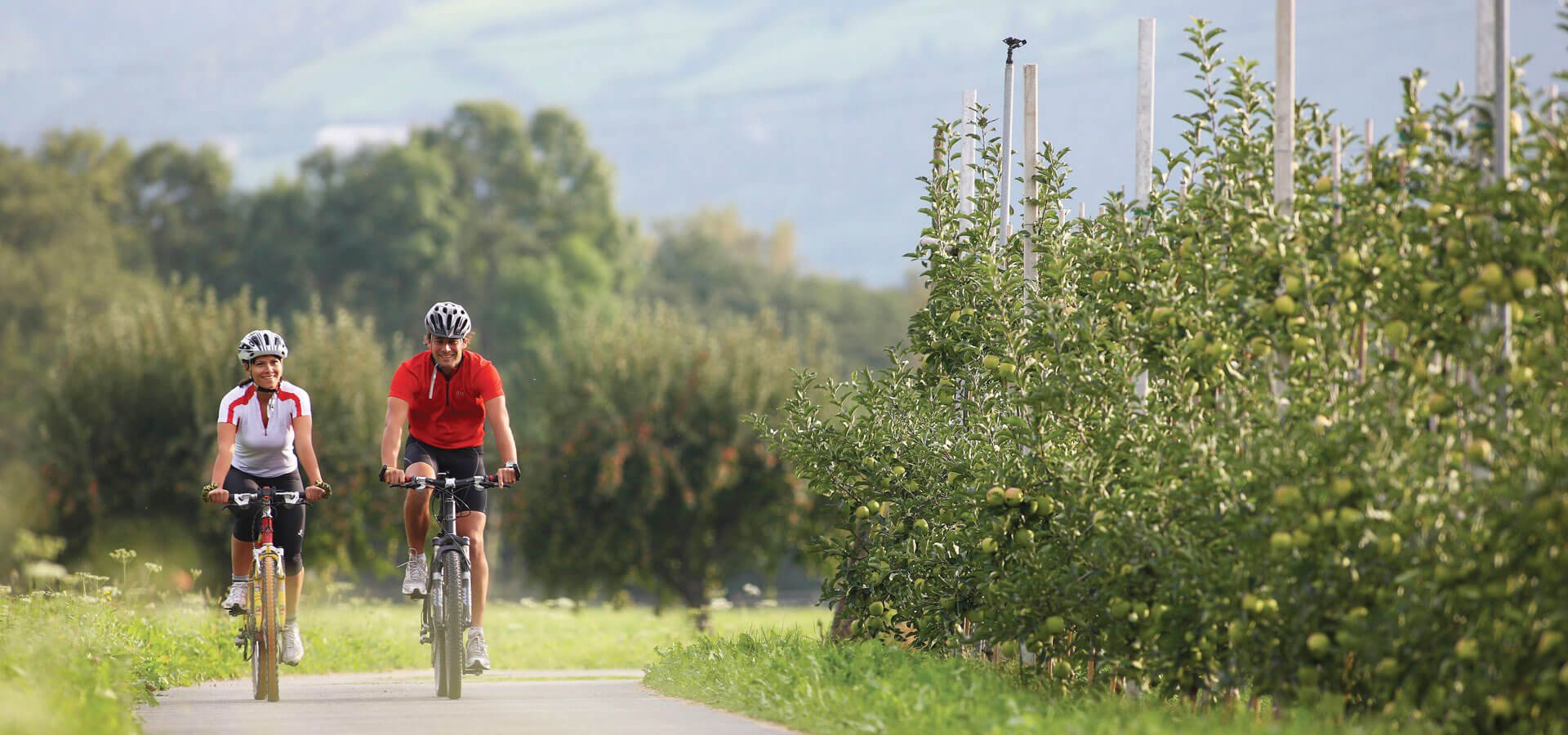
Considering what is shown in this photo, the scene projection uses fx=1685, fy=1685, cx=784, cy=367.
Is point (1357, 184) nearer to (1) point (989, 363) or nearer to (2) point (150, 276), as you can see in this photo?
(1) point (989, 363)

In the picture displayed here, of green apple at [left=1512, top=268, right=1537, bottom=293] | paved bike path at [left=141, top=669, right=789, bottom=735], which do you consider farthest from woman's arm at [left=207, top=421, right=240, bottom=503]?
green apple at [left=1512, top=268, right=1537, bottom=293]

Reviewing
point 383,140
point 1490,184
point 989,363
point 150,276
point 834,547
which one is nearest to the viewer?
point 1490,184

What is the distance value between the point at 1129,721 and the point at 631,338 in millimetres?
23781

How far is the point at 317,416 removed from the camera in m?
28.5

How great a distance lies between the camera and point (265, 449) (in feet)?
31.4

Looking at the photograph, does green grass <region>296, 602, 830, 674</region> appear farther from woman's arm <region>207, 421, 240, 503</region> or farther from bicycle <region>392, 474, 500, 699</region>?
woman's arm <region>207, 421, 240, 503</region>

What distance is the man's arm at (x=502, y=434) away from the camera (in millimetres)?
8984

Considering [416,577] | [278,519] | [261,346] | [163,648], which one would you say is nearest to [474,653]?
[416,577]

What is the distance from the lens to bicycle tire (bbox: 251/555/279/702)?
353 inches

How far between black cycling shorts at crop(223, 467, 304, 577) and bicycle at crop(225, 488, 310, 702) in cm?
12

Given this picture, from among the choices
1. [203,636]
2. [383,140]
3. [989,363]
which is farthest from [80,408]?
[383,140]

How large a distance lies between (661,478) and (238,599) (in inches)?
717

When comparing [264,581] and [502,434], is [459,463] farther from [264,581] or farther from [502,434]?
[264,581]

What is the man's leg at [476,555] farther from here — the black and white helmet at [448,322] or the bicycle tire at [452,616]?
the black and white helmet at [448,322]
